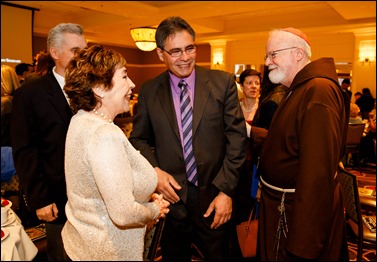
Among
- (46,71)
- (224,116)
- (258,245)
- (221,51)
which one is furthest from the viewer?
(221,51)

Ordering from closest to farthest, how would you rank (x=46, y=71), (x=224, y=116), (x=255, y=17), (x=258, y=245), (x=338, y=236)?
1. (x=338, y=236)
2. (x=224, y=116)
3. (x=258, y=245)
4. (x=46, y=71)
5. (x=255, y=17)

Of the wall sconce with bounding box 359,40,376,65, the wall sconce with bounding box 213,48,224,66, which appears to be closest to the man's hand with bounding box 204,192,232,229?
the wall sconce with bounding box 359,40,376,65

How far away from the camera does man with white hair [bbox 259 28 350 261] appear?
1.38 meters

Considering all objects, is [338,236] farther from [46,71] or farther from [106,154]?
[46,71]

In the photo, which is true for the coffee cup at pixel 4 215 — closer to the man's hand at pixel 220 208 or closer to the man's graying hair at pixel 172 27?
the man's hand at pixel 220 208

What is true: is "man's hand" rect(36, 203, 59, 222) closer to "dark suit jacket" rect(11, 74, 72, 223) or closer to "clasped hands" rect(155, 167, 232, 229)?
"dark suit jacket" rect(11, 74, 72, 223)

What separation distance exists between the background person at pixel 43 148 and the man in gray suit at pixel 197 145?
0.44 meters

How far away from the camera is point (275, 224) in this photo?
170 cm

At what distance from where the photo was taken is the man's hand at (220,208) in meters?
1.66

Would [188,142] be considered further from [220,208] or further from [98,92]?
[98,92]

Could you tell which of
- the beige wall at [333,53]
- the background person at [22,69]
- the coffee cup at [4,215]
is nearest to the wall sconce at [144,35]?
the background person at [22,69]

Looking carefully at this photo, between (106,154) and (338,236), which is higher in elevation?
(106,154)

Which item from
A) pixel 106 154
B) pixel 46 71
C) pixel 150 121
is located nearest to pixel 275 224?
pixel 150 121

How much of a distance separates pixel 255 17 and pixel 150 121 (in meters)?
9.36
